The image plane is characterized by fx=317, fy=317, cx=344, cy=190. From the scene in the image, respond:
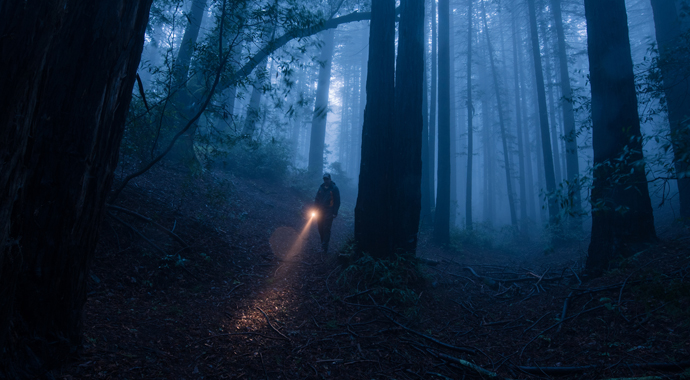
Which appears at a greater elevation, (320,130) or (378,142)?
(320,130)

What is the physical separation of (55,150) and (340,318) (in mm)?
3862

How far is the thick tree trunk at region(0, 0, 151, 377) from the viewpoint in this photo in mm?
1972

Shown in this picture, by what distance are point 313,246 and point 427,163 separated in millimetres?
7341

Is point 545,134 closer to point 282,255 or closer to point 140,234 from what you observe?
point 282,255

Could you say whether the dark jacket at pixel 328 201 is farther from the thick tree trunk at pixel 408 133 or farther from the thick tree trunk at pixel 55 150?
the thick tree trunk at pixel 55 150

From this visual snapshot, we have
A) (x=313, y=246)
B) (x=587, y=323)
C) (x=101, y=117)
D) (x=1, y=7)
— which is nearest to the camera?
(x=1, y=7)

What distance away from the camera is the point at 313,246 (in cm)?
1009

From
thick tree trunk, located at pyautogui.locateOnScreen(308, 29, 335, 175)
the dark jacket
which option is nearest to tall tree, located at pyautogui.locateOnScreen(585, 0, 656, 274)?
the dark jacket

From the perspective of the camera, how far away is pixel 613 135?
5.88 m

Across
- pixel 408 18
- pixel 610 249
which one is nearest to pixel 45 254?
pixel 408 18

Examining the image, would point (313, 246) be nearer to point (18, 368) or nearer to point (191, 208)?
point (191, 208)

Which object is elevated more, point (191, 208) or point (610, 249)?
point (191, 208)

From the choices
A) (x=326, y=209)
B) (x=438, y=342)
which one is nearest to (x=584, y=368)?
(x=438, y=342)

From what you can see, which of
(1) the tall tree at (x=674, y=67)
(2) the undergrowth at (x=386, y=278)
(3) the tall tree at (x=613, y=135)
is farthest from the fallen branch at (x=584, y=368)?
(1) the tall tree at (x=674, y=67)
